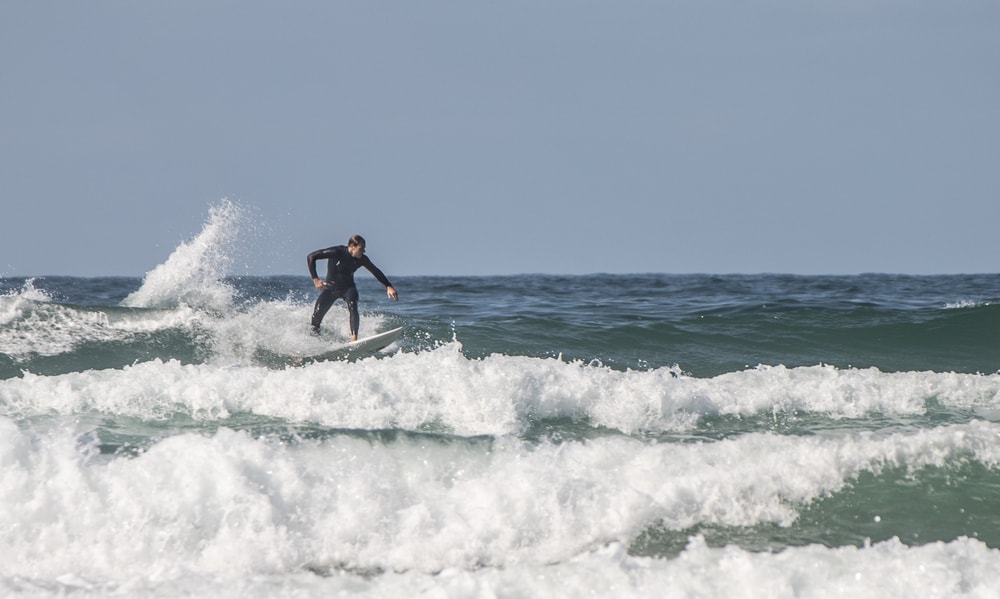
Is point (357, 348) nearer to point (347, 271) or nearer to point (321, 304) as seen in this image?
point (321, 304)

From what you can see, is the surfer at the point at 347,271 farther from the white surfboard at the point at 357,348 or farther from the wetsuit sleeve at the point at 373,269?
the white surfboard at the point at 357,348

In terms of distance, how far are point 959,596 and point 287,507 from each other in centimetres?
424

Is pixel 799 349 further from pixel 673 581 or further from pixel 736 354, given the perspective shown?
pixel 673 581

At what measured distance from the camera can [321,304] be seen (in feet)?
43.3

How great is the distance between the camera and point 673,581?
17.1ft

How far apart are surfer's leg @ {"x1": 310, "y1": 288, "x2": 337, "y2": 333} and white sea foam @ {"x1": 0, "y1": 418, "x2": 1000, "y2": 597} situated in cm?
619

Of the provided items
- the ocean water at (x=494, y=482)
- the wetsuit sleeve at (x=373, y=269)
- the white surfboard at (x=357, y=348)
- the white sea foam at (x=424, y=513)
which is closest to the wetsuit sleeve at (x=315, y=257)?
the wetsuit sleeve at (x=373, y=269)

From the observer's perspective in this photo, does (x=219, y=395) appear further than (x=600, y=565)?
Yes

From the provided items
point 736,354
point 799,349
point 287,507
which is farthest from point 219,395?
point 799,349

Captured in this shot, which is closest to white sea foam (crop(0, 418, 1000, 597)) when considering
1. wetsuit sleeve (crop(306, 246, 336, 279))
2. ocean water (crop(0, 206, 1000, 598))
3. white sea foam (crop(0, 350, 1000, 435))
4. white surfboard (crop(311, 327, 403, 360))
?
ocean water (crop(0, 206, 1000, 598))

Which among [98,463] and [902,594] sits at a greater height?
[98,463]

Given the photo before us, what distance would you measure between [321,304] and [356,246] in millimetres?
1077

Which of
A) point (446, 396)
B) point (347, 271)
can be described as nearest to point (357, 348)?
point (347, 271)

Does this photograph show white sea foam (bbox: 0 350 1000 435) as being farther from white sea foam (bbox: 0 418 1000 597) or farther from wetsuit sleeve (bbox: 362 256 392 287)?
wetsuit sleeve (bbox: 362 256 392 287)
